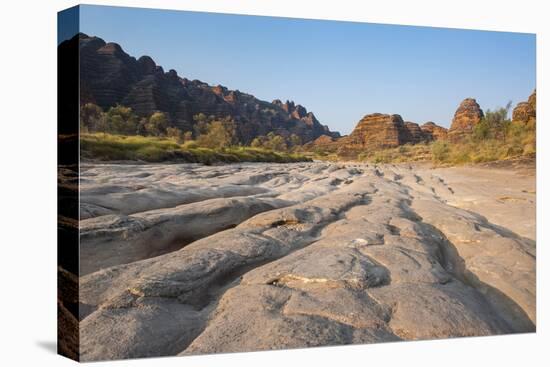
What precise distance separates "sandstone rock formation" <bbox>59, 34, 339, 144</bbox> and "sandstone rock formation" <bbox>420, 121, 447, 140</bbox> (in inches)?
52.7

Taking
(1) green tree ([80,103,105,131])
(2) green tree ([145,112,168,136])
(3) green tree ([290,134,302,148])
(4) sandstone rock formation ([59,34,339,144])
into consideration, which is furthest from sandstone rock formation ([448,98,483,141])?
(1) green tree ([80,103,105,131])

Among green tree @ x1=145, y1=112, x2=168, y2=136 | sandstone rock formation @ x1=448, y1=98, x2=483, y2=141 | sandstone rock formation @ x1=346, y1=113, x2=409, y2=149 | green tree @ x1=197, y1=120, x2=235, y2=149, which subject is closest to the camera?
green tree @ x1=145, y1=112, x2=168, y2=136

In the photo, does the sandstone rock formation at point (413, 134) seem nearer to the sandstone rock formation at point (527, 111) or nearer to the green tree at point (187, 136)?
the sandstone rock formation at point (527, 111)

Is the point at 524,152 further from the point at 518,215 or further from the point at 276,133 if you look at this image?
the point at 276,133

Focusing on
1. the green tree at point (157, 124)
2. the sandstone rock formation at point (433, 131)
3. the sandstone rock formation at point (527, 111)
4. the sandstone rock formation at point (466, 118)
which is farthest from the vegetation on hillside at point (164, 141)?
the sandstone rock formation at point (527, 111)

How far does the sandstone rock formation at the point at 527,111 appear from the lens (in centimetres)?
825

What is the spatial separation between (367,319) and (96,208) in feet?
10.1

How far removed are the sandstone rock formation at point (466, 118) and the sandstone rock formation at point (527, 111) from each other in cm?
58

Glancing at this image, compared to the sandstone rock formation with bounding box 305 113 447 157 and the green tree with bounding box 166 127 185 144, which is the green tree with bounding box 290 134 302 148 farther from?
the green tree with bounding box 166 127 185 144

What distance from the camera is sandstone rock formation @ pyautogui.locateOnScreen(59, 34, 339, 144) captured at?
19.7 ft

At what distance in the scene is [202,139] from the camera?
7.00 metres

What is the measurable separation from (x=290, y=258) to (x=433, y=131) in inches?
124

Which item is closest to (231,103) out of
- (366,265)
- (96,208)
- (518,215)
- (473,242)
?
(96,208)

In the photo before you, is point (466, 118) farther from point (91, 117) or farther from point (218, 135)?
point (91, 117)
